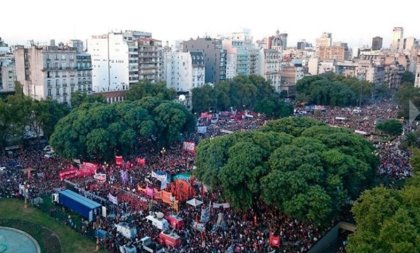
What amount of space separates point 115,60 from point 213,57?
82.6 ft

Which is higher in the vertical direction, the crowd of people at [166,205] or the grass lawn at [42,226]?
the crowd of people at [166,205]

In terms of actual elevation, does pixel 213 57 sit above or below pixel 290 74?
above

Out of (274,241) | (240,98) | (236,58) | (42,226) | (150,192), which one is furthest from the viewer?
(236,58)

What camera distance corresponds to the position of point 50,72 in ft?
193

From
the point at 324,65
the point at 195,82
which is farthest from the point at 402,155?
the point at 324,65

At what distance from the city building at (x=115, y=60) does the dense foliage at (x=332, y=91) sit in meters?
33.6

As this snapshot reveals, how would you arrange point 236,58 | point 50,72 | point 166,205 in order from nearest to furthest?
point 166,205
point 50,72
point 236,58

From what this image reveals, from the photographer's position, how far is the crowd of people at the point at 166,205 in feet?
85.1


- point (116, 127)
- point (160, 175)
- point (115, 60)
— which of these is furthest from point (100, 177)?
point (115, 60)

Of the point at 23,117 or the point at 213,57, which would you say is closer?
the point at 23,117

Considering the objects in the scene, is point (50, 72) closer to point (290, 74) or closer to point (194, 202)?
point (194, 202)

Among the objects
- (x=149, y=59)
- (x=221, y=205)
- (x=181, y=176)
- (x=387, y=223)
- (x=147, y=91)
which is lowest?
(x=221, y=205)

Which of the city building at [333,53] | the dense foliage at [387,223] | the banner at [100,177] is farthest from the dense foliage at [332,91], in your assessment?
the city building at [333,53]

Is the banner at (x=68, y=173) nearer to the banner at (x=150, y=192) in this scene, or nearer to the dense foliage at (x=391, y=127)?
the banner at (x=150, y=192)
